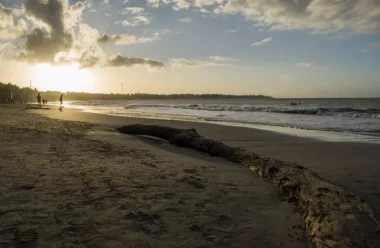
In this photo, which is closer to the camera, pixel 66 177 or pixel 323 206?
pixel 323 206

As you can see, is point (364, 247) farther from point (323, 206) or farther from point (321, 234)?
point (323, 206)

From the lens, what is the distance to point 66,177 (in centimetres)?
434

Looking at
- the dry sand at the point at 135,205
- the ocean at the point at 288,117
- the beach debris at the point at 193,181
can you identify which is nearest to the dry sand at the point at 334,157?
the dry sand at the point at 135,205

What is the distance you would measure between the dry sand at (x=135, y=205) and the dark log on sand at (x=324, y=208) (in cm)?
19

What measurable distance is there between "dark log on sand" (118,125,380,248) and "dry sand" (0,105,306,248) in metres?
0.19

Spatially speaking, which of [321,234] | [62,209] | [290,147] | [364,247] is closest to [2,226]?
[62,209]

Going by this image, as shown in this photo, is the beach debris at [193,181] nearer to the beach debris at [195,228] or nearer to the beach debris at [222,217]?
the beach debris at [222,217]

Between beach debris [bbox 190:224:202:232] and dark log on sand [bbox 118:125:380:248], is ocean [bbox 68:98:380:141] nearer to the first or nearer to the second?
dark log on sand [bbox 118:125:380:248]

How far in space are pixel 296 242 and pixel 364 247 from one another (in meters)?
0.61

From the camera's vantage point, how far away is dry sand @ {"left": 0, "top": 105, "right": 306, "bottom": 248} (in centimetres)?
270

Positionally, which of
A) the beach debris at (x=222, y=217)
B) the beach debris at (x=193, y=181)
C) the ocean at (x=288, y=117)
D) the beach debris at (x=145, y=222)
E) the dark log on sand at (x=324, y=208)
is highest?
the ocean at (x=288, y=117)

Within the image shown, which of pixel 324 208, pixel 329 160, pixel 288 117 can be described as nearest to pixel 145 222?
pixel 324 208

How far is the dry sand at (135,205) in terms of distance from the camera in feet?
8.85

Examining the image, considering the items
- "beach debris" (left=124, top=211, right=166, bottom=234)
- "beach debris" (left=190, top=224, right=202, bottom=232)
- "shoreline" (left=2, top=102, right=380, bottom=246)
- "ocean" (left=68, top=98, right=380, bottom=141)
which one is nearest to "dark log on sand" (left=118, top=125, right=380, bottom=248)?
"shoreline" (left=2, top=102, right=380, bottom=246)
